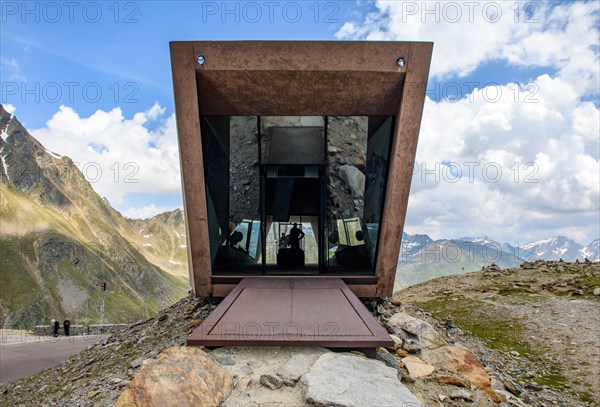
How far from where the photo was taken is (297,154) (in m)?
11.0

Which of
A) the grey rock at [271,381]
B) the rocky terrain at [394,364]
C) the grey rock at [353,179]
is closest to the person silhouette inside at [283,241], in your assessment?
the grey rock at [353,179]

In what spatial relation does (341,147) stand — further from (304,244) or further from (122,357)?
(122,357)

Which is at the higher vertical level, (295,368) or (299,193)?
(299,193)

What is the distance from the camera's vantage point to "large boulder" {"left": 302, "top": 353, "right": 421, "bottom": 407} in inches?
163

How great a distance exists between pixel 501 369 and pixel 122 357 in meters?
9.54

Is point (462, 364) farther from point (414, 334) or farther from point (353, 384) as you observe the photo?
point (353, 384)

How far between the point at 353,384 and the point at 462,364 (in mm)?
3264

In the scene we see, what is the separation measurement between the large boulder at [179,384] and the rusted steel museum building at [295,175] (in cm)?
78

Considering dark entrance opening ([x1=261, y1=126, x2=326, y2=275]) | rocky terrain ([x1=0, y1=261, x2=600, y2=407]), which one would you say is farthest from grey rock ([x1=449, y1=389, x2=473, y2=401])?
dark entrance opening ([x1=261, y1=126, x2=326, y2=275])

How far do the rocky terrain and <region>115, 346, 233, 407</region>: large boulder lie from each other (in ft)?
0.04

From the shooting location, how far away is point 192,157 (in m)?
8.54

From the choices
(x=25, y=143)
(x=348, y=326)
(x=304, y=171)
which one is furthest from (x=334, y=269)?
(x=25, y=143)

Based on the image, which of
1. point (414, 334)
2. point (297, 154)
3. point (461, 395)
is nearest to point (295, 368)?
point (461, 395)

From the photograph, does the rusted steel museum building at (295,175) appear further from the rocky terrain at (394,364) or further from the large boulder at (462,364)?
the large boulder at (462,364)
